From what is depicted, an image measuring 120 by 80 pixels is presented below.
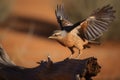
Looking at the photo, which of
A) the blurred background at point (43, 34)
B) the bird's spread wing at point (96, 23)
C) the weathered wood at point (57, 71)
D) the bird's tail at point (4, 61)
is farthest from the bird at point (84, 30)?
the blurred background at point (43, 34)

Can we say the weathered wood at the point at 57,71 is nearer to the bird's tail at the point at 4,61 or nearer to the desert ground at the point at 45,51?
the bird's tail at the point at 4,61

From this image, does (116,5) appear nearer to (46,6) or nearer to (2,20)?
(2,20)

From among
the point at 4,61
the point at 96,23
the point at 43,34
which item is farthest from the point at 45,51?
the point at 96,23

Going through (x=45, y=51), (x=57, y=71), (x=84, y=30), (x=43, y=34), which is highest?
(x=84, y=30)

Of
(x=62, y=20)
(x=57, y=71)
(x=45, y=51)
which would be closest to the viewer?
(x=57, y=71)

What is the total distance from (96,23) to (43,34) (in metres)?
7.71

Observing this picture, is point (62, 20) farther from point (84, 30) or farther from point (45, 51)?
point (45, 51)

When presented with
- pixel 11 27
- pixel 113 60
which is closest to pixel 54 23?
pixel 11 27

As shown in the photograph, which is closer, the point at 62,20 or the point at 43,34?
the point at 62,20

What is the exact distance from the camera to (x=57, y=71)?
3.16 m

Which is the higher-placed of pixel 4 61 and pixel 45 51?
pixel 4 61

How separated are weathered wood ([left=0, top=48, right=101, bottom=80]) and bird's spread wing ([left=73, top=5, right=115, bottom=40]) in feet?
1.18

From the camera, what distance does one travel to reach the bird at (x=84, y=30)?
3.44 metres

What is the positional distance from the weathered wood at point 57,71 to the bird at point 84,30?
0.75ft
